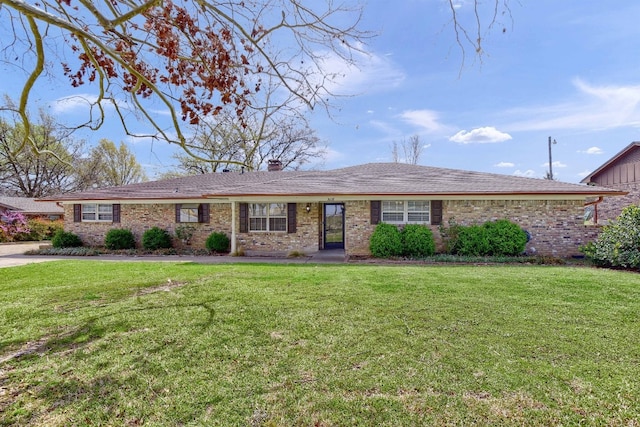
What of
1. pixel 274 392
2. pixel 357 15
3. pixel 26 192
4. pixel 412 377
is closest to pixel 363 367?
pixel 412 377

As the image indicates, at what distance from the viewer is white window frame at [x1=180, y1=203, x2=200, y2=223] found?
48.7 feet

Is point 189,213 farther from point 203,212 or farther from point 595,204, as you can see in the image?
point 595,204

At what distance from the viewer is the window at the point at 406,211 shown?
12.7 meters

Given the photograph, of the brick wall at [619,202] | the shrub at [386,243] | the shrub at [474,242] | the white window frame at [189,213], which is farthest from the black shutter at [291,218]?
the brick wall at [619,202]

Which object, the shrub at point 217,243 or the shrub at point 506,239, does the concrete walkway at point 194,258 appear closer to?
the shrub at point 217,243

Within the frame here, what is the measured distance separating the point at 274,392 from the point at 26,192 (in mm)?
38746

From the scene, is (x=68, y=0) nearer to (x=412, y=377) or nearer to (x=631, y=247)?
(x=412, y=377)

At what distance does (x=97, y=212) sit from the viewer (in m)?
16.1

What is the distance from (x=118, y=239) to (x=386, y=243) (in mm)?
11141

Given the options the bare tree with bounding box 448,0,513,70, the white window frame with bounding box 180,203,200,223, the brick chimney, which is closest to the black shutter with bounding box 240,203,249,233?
the white window frame with bounding box 180,203,200,223

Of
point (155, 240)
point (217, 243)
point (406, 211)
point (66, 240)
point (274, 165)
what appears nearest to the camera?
point (406, 211)

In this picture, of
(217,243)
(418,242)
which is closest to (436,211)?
(418,242)

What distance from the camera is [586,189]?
11.7 meters

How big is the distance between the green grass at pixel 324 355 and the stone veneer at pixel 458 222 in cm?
586
